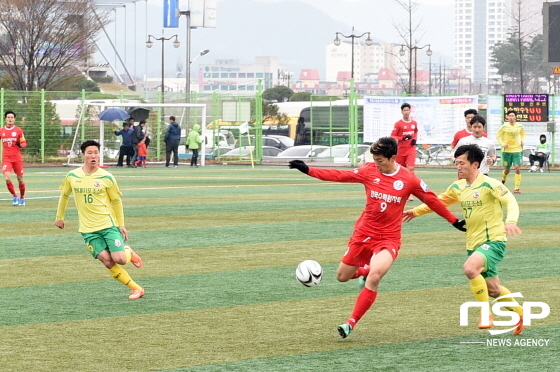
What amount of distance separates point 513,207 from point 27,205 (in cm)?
1577

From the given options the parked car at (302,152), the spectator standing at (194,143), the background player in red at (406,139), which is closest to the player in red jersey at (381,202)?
the background player in red at (406,139)

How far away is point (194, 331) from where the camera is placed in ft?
32.2

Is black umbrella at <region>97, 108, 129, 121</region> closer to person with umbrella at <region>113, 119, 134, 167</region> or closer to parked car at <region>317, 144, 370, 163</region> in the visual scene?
person with umbrella at <region>113, 119, 134, 167</region>

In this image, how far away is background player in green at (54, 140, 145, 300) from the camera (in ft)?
38.1

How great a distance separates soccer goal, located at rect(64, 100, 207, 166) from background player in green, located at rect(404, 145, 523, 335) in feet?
112

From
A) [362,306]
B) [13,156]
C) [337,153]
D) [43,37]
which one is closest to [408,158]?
[13,156]

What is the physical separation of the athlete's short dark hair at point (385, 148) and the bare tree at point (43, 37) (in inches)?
2035

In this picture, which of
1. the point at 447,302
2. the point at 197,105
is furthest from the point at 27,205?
the point at 197,105

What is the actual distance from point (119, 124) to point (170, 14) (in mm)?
32871

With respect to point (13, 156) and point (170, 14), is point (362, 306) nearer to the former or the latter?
point (13, 156)

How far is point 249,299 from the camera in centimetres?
1156

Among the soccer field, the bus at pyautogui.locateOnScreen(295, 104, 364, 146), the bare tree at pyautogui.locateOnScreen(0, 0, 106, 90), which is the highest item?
the bare tree at pyautogui.locateOnScreen(0, 0, 106, 90)

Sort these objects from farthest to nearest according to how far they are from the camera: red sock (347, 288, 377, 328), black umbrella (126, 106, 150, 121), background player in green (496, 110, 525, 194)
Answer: black umbrella (126, 106, 150, 121) → background player in green (496, 110, 525, 194) → red sock (347, 288, 377, 328)

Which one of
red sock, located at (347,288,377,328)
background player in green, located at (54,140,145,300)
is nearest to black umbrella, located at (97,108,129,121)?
background player in green, located at (54,140,145,300)
